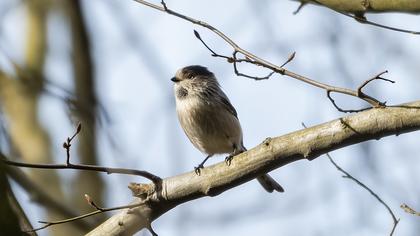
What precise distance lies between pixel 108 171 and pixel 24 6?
6.58m

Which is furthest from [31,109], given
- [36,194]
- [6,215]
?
[6,215]

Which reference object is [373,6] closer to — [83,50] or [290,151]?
[290,151]

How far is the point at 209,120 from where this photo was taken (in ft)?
20.8

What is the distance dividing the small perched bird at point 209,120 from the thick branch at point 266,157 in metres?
2.47

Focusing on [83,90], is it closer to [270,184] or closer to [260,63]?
[270,184]

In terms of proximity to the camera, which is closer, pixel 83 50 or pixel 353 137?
pixel 353 137

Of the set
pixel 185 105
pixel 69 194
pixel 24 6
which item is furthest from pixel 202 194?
pixel 24 6

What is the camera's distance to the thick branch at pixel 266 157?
3406mm

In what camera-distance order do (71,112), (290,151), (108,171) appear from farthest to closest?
(71,112) < (290,151) < (108,171)

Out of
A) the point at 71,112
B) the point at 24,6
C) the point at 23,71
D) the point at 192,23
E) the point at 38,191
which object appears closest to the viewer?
the point at 192,23

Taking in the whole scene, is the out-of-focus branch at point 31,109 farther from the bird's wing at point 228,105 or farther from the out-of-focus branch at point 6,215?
the out-of-focus branch at point 6,215

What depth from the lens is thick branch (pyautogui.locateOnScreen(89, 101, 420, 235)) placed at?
134 inches

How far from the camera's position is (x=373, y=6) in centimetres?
407

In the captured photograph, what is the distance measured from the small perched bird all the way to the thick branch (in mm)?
2468
